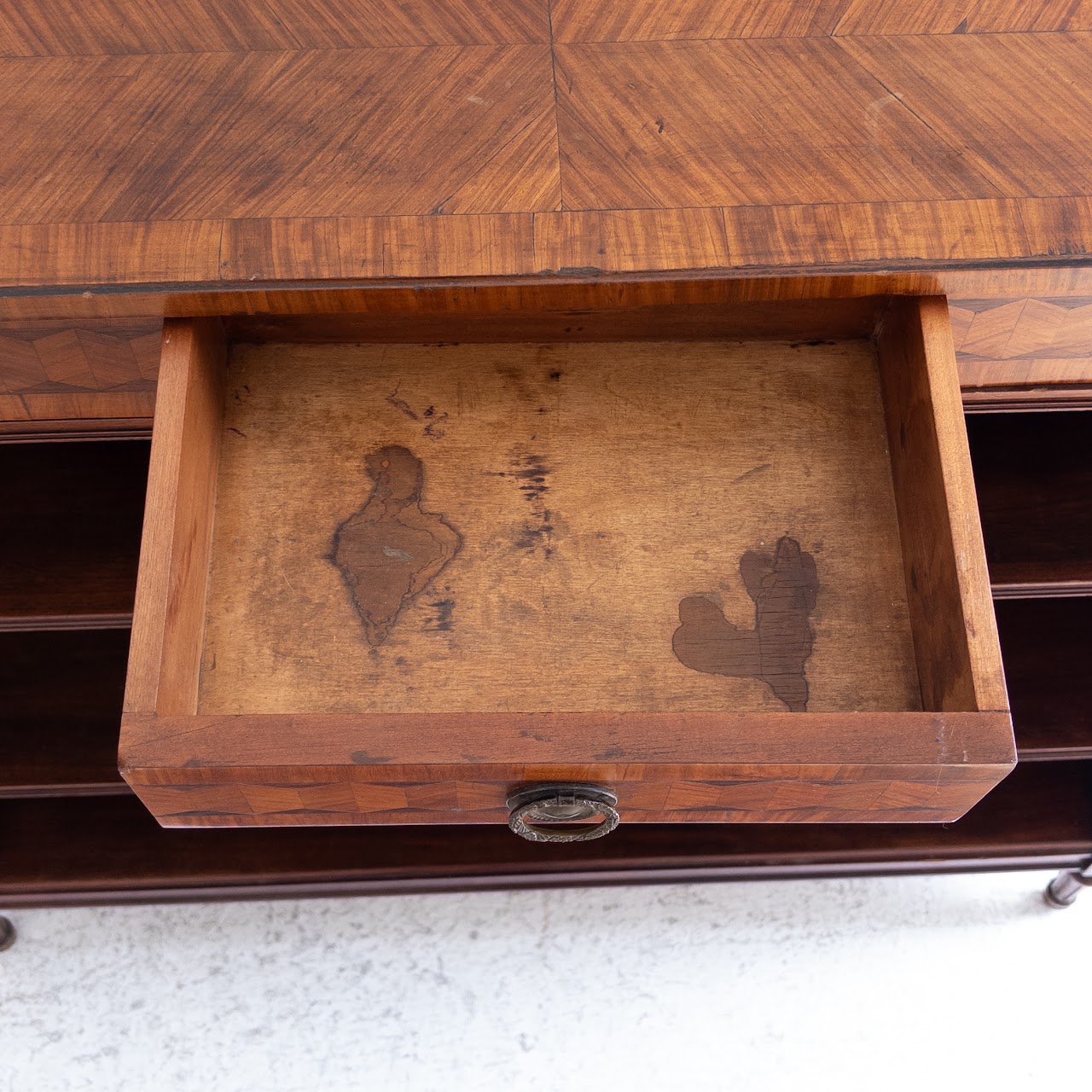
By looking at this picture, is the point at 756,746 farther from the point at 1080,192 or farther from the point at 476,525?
the point at 1080,192

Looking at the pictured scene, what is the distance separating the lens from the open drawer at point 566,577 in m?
0.62

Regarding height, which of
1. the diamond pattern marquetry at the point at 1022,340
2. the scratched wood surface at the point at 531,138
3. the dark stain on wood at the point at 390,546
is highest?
the scratched wood surface at the point at 531,138

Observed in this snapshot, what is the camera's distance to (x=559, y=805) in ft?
2.21

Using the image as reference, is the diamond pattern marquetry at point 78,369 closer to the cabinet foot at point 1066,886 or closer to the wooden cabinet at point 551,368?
the wooden cabinet at point 551,368

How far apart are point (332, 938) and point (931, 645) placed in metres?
0.86

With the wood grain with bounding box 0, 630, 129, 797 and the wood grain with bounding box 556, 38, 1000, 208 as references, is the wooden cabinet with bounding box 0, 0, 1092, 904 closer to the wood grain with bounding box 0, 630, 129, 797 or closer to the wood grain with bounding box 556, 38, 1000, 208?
the wood grain with bounding box 556, 38, 1000, 208

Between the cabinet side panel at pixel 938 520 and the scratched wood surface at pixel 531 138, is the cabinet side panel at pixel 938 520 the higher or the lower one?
the lower one

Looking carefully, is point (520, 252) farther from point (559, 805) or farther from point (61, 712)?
point (61, 712)

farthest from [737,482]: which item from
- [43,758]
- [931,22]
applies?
[43,758]

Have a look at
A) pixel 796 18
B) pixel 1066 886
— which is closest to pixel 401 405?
pixel 796 18

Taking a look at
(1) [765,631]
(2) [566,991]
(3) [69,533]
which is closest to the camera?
(1) [765,631]

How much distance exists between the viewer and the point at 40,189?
29.1 inches

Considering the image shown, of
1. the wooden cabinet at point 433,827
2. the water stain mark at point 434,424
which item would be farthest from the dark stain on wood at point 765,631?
the wooden cabinet at point 433,827

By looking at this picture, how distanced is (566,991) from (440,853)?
25cm
